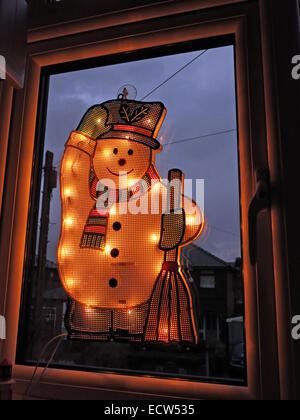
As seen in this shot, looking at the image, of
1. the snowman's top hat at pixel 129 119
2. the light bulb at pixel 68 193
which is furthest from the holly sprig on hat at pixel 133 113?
the light bulb at pixel 68 193

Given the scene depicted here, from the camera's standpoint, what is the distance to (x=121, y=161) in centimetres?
104

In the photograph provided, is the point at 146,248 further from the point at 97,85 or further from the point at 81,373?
the point at 97,85

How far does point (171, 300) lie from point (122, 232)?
0.76ft

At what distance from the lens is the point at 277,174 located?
2.81ft

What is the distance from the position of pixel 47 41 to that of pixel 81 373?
1044 mm

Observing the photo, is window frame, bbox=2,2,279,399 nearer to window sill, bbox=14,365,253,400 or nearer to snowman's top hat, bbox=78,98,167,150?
window sill, bbox=14,365,253,400

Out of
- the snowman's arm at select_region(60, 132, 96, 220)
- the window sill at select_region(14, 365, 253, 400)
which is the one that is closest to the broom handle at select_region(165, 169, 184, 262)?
the snowman's arm at select_region(60, 132, 96, 220)

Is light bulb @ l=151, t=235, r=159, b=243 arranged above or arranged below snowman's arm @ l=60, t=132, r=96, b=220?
below

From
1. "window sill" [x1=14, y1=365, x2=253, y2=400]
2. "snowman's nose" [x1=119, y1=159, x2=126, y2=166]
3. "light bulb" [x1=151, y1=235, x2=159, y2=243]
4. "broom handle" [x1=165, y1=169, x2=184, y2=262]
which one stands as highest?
"snowman's nose" [x1=119, y1=159, x2=126, y2=166]

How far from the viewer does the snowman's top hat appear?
103 centimetres

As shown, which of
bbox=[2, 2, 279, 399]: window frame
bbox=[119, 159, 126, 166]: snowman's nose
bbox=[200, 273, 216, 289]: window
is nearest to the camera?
bbox=[2, 2, 279, 399]: window frame

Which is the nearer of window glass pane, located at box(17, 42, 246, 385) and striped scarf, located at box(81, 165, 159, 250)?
window glass pane, located at box(17, 42, 246, 385)

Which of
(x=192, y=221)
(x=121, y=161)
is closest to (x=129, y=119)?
(x=121, y=161)
